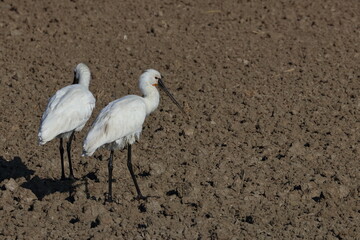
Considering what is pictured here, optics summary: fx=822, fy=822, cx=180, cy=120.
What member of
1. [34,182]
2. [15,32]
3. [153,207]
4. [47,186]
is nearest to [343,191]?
[153,207]

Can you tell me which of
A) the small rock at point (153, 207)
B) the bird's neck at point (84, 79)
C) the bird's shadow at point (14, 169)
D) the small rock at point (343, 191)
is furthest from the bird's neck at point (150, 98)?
the small rock at point (343, 191)

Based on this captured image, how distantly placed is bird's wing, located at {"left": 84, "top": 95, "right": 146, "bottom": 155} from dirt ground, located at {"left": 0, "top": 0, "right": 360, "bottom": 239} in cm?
71

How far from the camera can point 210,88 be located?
13.1 meters

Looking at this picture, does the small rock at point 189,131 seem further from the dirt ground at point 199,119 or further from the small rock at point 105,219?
the small rock at point 105,219

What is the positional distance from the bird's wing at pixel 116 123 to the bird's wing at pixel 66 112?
0.45m

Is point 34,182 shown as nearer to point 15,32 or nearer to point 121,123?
point 121,123

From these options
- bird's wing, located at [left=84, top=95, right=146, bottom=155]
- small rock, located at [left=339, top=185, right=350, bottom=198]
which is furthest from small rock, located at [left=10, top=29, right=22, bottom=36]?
small rock, located at [left=339, top=185, right=350, bottom=198]

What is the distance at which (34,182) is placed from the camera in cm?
991

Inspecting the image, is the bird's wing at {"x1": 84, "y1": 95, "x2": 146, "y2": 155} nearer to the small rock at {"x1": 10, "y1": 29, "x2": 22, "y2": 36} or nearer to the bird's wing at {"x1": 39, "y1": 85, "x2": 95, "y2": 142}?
the bird's wing at {"x1": 39, "y1": 85, "x2": 95, "y2": 142}

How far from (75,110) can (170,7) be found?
733 cm

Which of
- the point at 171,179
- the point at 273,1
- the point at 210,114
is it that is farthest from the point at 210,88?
the point at 273,1

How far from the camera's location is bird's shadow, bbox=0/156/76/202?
9.76 m

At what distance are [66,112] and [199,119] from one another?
2.76 meters

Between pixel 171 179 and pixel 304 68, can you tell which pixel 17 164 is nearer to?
pixel 171 179
